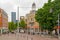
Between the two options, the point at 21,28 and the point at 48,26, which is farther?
the point at 21,28

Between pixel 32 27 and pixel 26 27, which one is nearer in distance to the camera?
pixel 32 27

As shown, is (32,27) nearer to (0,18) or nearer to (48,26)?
(0,18)

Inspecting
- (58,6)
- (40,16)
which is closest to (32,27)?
(40,16)

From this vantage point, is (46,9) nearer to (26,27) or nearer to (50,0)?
(50,0)

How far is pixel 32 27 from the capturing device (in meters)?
125

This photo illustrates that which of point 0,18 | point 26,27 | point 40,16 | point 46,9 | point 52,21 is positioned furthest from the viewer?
point 26,27

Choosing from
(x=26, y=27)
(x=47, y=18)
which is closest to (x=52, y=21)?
(x=47, y=18)

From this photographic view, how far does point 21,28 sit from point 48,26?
88975 mm

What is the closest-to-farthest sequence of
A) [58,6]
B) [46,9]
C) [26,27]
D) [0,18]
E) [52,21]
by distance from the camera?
1. [58,6]
2. [52,21]
3. [46,9]
4. [0,18]
5. [26,27]

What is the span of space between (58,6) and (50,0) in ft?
44.5

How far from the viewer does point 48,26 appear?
66125 mm

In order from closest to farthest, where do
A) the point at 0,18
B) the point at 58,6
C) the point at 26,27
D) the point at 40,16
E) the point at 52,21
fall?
the point at 58,6, the point at 52,21, the point at 40,16, the point at 0,18, the point at 26,27

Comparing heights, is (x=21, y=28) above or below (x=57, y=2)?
below

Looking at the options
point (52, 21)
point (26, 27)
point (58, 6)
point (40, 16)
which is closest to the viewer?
point (58, 6)
